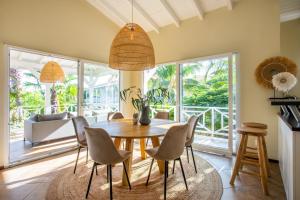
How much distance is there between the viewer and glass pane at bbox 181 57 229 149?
375 centimetres

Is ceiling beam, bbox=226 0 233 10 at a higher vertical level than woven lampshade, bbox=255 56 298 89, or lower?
higher

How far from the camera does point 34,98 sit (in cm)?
460

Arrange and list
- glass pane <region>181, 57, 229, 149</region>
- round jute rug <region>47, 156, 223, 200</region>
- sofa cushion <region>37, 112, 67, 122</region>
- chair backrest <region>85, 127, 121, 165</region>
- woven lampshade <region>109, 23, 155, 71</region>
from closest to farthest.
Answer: chair backrest <region>85, 127, 121, 165</region>, round jute rug <region>47, 156, 223, 200</region>, woven lampshade <region>109, 23, 155, 71</region>, glass pane <region>181, 57, 229, 149</region>, sofa cushion <region>37, 112, 67, 122</region>

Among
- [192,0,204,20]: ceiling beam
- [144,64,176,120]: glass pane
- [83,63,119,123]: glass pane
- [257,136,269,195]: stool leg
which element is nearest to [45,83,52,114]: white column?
[83,63,119,123]: glass pane

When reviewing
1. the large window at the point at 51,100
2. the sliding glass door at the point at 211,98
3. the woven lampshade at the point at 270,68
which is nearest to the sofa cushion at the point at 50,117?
the large window at the point at 51,100

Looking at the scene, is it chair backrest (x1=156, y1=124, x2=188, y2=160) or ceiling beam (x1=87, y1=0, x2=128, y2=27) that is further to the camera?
ceiling beam (x1=87, y1=0, x2=128, y2=27)

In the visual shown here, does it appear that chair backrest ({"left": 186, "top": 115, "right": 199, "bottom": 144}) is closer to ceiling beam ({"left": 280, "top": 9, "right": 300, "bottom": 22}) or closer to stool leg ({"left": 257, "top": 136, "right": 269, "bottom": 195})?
stool leg ({"left": 257, "top": 136, "right": 269, "bottom": 195})

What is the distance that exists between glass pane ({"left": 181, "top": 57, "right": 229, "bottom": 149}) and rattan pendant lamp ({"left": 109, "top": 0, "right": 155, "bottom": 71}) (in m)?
1.73

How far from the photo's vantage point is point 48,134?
393 centimetres

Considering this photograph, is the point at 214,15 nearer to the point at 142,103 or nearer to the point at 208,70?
the point at 208,70

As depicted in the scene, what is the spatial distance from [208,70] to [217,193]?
101 inches

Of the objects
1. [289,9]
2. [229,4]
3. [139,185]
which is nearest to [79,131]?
[139,185]

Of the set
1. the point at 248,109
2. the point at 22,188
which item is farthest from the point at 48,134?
the point at 248,109

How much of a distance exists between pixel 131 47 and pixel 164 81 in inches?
97.7
